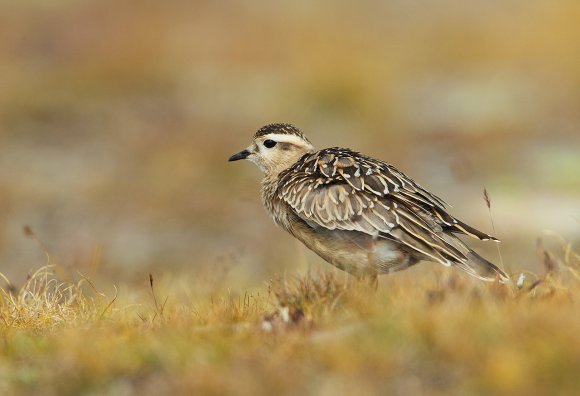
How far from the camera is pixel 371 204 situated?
8641 millimetres

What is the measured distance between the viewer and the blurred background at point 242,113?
1689 cm

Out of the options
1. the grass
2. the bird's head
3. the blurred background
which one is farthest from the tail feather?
the blurred background

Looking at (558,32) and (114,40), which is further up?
(558,32)

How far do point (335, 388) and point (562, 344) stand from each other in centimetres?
136

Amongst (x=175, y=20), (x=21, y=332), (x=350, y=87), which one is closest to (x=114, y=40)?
(x=175, y=20)

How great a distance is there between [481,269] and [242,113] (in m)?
15.6

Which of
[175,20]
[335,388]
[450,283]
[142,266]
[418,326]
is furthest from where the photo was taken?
[175,20]

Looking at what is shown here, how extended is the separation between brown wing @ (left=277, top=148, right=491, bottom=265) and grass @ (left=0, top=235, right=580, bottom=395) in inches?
21.9

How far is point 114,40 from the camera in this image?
26.0m

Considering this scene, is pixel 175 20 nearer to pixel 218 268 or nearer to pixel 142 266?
pixel 142 266

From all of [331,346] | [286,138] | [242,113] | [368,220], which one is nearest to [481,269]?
[368,220]

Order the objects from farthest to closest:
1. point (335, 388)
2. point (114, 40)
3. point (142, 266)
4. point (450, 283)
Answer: point (114, 40)
point (142, 266)
point (450, 283)
point (335, 388)

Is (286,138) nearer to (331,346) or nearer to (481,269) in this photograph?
(481,269)

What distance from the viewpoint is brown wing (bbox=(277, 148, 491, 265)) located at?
838 centimetres
